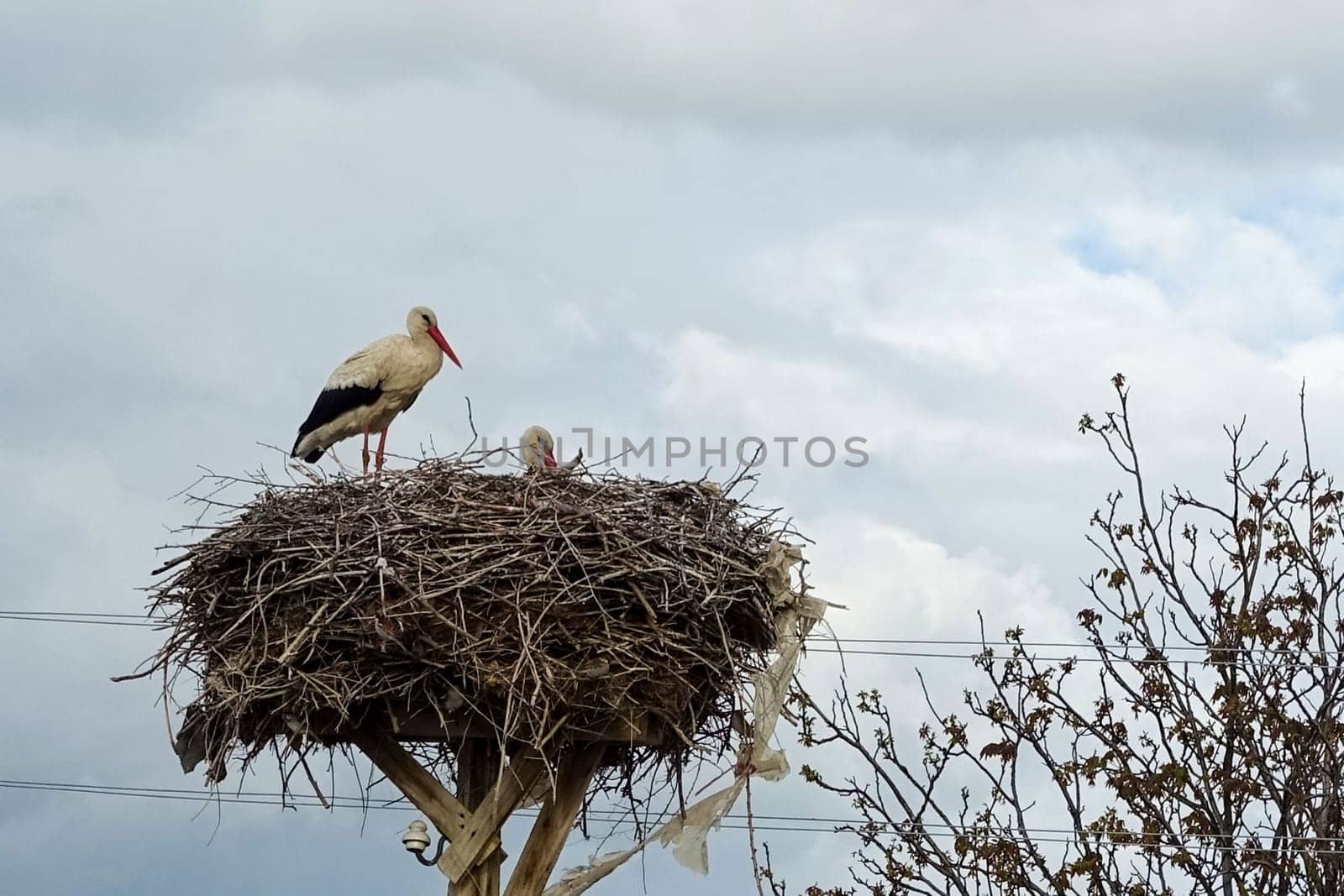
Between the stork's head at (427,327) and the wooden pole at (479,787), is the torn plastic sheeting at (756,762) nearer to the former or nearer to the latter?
the wooden pole at (479,787)

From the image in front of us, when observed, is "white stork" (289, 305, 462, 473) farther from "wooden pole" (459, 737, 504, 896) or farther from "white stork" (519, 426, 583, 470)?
"wooden pole" (459, 737, 504, 896)

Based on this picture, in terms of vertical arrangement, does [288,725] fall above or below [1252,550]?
below

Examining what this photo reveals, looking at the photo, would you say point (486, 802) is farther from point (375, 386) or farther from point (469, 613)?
point (375, 386)

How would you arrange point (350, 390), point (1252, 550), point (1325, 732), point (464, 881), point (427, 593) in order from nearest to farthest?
1. point (427, 593)
2. point (464, 881)
3. point (350, 390)
4. point (1325, 732)
5. point (1252, 550)

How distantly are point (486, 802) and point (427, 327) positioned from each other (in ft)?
11.6

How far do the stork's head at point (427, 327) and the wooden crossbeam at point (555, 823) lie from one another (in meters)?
3.24

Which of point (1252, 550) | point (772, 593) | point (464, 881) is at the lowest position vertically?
point (464, 881)

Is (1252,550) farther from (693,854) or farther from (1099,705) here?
(693,854)

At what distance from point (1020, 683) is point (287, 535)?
5.63 metres

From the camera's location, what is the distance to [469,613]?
300 inches

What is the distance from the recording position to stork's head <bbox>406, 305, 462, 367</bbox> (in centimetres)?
1091

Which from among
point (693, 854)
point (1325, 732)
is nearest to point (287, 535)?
point (693, 854)

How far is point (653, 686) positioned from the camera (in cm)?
787

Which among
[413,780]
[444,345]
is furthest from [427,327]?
[413,780]
